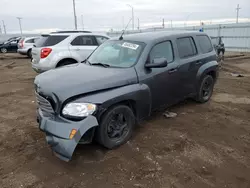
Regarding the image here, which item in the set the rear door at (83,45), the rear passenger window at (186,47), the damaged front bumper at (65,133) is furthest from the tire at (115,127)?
the rear door at (83,45)

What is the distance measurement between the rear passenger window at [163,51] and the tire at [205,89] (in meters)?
1.35

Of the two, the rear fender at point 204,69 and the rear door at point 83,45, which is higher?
the rear door at point 83,45

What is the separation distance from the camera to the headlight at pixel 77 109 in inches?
123

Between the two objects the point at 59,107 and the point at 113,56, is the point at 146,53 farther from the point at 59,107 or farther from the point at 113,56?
the point at 59,107

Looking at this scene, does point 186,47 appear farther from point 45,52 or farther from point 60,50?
point 45,52

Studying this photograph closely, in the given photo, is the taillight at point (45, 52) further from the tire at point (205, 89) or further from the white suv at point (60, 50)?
the tire at point (205, 89)

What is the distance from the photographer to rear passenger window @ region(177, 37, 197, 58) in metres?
4.84

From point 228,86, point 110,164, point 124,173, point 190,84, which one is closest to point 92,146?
point 110,164

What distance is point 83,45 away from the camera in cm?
853

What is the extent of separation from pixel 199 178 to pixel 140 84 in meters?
1.65

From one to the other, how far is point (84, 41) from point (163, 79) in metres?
5.12

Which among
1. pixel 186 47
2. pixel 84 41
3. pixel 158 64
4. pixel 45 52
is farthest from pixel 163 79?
pixel 84 41

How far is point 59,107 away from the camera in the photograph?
10.4ft

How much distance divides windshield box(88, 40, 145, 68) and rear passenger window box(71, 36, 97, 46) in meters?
3.83
